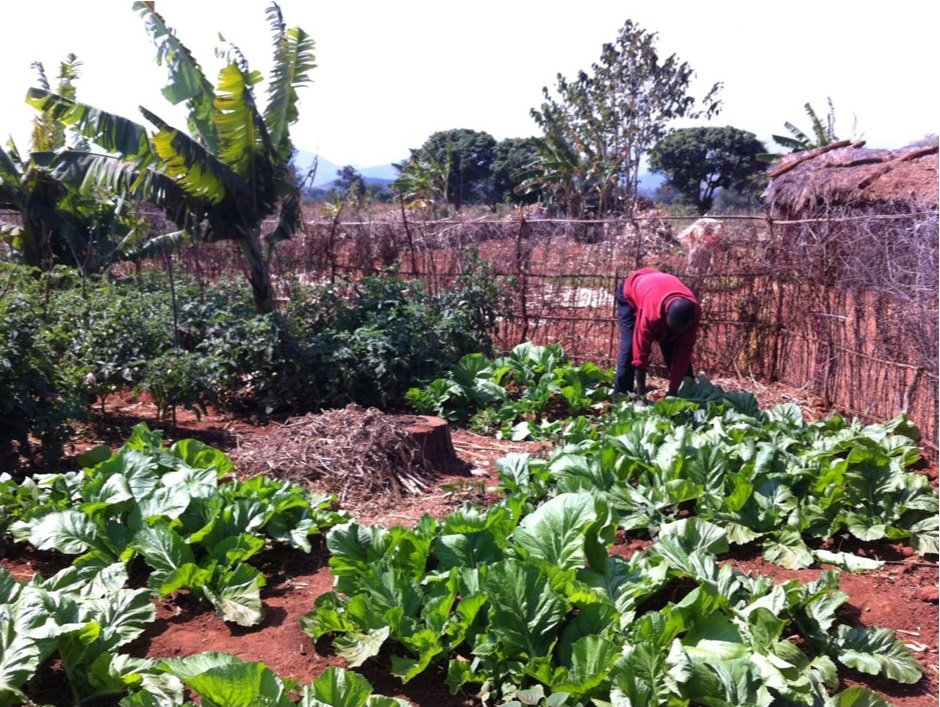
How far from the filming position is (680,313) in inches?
261

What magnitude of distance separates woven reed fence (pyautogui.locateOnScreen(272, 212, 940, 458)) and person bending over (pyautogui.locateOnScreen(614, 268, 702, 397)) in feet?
5.24

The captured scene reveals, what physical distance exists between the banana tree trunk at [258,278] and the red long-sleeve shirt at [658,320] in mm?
4291

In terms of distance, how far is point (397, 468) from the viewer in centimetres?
579

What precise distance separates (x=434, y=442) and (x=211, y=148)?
5.01m

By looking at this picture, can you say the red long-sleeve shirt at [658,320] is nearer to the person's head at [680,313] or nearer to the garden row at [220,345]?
the person's head at [680,313]

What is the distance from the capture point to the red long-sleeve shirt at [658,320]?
679cm

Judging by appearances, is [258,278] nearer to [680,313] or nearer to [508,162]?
[680,313]

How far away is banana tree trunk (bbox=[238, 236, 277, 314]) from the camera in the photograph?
936cm

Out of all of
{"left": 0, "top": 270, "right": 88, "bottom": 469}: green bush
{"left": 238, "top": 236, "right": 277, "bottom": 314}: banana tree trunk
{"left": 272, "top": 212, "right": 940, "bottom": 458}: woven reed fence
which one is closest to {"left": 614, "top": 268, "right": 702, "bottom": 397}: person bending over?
{"left": 272, "top": 212, "right": 940, "bottom": 458}: woven reed fence

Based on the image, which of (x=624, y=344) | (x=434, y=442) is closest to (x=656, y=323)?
(x=624, y=344)

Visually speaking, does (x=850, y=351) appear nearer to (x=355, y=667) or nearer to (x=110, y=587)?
(x=355, y=667)

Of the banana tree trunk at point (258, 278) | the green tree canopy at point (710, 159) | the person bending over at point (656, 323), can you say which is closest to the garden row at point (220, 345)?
the banana tree trunk at point (258, 278)

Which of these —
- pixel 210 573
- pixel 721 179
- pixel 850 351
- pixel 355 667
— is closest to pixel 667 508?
pixel 355 667

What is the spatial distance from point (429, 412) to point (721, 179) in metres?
42.0
